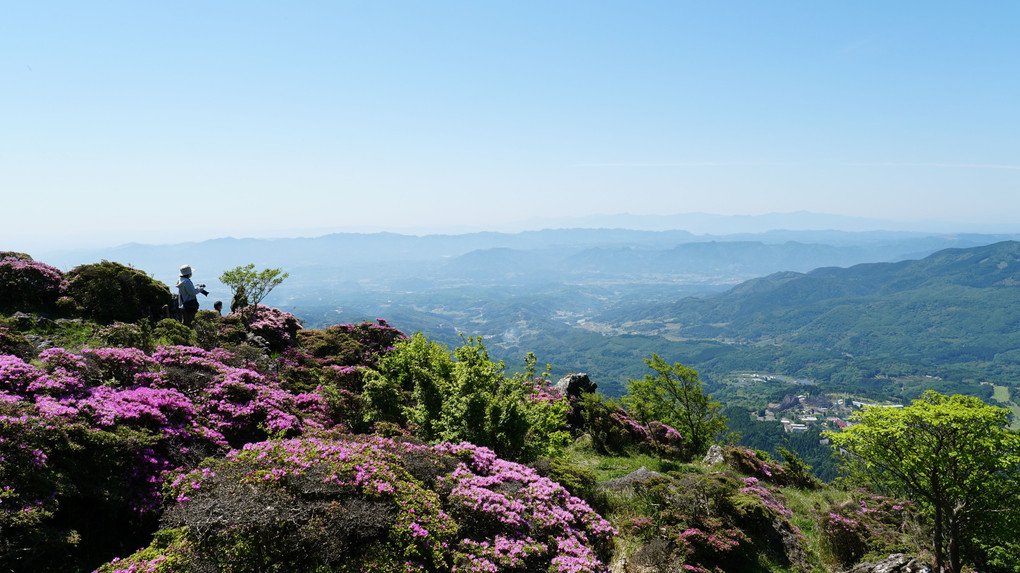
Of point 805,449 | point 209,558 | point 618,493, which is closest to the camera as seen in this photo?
point 209,558

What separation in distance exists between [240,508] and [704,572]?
10.0m

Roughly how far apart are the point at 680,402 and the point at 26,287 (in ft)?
112

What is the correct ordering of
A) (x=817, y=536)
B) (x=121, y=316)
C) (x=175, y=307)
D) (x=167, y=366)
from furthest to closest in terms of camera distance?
(x=175, y=307)
(x=121, y=316)
(x=817, y=536)
(x=167, y=366)

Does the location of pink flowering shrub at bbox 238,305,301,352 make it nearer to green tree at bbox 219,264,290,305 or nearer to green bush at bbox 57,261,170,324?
green tree at bbox 219,264,290,305

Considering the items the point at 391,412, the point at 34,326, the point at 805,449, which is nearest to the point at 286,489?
the point at 391,412

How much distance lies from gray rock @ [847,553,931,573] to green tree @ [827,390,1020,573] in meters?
0.43

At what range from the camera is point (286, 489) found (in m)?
7.09

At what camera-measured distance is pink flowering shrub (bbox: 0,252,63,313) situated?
16.1m

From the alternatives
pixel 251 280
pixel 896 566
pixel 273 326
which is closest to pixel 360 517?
pixel 896 566

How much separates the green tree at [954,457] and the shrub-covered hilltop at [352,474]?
6 cm

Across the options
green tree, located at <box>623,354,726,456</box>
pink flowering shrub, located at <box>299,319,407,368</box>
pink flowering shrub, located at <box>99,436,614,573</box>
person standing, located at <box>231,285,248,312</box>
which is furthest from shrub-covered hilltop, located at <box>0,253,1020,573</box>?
green tree, located at <box>623,354,726,456</box>

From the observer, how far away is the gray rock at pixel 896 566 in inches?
426

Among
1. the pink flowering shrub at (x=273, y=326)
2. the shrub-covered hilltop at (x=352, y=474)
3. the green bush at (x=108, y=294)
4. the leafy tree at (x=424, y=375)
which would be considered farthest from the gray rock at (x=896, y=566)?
the green bush at (x=108, y=294)

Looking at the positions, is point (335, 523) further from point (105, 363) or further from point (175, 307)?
point (175, 307)
